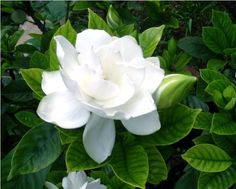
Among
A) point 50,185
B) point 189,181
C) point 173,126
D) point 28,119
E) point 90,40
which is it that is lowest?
point 189,181

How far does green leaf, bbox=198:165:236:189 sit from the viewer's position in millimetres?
1029

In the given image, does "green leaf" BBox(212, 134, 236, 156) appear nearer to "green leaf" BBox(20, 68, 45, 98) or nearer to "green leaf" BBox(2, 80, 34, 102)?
"green leaf" BBox(20, 68, 45, 98)

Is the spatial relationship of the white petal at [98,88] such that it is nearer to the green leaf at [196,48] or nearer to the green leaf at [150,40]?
the green leaf at [150,40]

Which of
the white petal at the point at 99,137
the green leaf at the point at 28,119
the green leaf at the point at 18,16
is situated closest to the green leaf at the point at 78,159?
the white petal at the point at 99,137

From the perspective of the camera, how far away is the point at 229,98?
1.05 meters

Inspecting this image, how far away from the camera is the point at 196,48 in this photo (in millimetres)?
1379

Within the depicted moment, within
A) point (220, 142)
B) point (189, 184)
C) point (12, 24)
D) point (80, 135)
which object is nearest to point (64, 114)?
point (80, 135)

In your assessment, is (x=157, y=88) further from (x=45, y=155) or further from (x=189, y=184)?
(x=189, y=184)

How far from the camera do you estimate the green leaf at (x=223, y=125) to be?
3.31 ft

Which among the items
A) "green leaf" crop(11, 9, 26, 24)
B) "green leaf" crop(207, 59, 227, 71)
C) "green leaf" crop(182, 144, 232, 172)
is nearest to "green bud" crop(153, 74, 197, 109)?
"green leaf" crop(182, 144, 232, 172)

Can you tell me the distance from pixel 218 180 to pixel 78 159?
34 cm

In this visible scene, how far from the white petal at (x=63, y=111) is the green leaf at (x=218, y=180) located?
35 centimetres

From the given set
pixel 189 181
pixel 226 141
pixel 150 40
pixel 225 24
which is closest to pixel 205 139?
pixel 226 141

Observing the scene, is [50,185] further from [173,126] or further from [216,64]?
[216,64]
